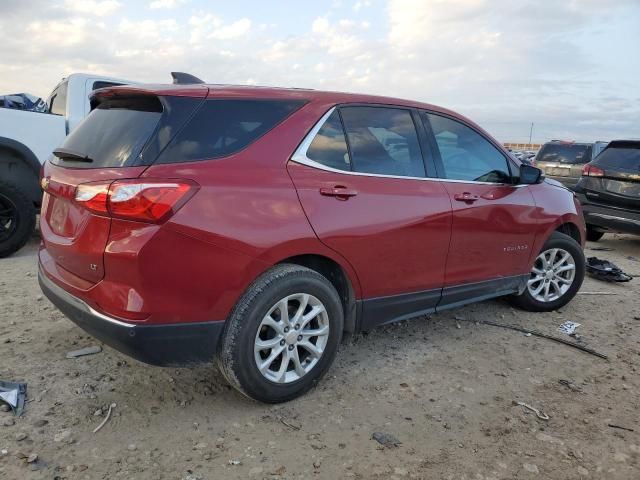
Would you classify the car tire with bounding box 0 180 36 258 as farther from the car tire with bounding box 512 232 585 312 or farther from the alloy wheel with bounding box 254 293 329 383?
the car tire with bounding box 512 232 585 312

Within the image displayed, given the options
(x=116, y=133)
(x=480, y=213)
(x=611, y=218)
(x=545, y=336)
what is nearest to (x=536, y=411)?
(x=545, y=336)

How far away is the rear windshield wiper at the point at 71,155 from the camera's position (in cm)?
281

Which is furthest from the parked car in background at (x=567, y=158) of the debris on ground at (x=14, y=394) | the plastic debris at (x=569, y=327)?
the debris on ground at (x=14, y=394)

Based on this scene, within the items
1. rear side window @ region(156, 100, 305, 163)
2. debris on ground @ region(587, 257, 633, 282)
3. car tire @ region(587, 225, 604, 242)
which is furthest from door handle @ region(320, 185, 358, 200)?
car tire @ region(587, 225, 604, 242)

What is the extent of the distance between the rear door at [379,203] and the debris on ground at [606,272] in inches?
132

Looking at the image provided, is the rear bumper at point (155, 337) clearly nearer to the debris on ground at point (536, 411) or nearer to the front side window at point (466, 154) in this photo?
the debris on ground at point (536, 411)

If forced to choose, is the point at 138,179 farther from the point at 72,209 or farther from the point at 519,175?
the point at 519,175

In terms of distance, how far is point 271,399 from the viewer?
2920 millimetres

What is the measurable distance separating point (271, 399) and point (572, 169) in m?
11.5

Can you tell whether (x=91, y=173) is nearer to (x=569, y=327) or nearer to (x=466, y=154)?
(x=466, y=154)

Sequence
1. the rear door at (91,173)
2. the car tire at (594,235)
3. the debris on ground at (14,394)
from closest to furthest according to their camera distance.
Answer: the rear door at (91,173) < the debris on ground at (14,394) < the car tire at (594,235)

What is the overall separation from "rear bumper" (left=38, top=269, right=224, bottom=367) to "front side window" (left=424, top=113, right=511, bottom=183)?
203 centimetres

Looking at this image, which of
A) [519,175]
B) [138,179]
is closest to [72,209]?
[138,179]

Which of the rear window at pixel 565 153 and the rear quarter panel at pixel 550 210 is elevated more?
the rear window at pixel 565 153
